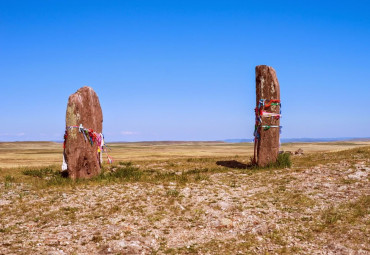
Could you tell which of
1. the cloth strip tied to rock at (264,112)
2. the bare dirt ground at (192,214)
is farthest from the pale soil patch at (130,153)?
the bare dirt ground at (192,214)

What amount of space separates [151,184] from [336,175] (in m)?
8.29

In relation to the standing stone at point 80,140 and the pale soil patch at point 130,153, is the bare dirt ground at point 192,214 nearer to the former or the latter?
the standing stone at point 80,140

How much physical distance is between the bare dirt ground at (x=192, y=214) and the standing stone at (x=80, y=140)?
38.3 inches

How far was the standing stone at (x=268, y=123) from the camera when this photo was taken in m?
18.2

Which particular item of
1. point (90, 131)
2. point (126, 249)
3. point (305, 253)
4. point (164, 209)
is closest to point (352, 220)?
point (305, 253)

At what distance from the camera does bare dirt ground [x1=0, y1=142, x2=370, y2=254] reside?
8297 mm

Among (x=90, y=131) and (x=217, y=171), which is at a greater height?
(x=90, y=131)

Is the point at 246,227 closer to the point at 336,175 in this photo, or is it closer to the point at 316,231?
the point at 316,231

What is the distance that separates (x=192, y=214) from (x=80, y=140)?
827 centimetres

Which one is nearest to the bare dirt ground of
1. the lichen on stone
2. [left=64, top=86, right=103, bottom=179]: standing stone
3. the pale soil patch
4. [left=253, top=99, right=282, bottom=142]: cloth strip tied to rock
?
[left=64, top=86, right=103, bottom=179]: standing stone

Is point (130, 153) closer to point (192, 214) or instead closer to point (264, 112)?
point (264, 112)

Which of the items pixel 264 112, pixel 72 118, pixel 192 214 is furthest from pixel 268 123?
pixel 72 118

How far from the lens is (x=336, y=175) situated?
15.1m

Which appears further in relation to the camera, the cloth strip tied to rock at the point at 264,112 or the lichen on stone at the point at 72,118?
the cloth strip tied to rock at the point at 264,112
